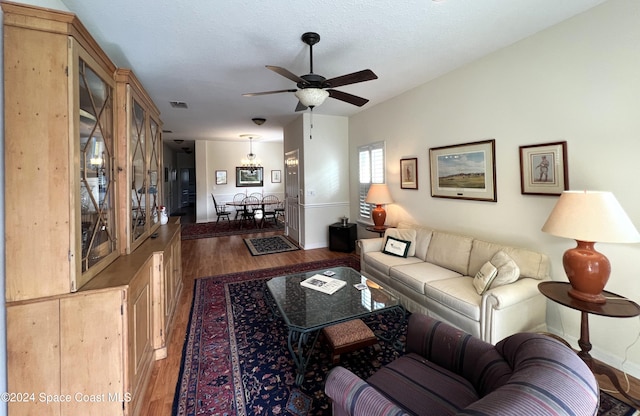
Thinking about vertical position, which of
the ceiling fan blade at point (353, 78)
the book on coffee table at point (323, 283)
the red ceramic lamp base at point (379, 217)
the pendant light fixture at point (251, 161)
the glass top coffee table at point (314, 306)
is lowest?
the glass top coffee table at point (314, 306)

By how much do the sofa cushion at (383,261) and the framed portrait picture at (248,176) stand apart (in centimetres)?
694

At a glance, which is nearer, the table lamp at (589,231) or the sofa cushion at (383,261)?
the table lamp at (589,231)

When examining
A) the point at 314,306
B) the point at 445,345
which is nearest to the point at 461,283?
the point at 445,345

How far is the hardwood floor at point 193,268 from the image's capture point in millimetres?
1843

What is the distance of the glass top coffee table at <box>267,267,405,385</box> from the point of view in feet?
6.37

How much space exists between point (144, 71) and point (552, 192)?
4.56m

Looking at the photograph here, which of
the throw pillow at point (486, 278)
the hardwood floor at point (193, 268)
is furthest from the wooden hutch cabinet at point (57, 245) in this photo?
the throw pillow at point (486, 278)

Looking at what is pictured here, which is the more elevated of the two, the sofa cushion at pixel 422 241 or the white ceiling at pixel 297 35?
the white ceiling at pixel 297 35

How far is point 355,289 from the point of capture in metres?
2.53

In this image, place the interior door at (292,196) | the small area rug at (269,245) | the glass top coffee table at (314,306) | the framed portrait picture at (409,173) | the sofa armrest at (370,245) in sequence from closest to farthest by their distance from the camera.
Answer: the glass top coffee table at (314,306) → the sofa armrest at (370,245) → the framed portrait picture at (409,173) → the small area rug at (269,245) → the interior door at (292,196)

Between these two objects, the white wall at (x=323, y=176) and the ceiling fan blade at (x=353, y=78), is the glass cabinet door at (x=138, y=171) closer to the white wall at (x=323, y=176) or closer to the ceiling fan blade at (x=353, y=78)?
the ceiling fan blade at (x=353, y=78)

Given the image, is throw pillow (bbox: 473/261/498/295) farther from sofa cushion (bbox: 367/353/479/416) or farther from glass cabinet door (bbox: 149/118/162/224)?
glass cabinet door (bbox: 149/118/162/224)

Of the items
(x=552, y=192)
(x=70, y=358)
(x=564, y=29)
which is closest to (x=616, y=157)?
(x=552, y=192)

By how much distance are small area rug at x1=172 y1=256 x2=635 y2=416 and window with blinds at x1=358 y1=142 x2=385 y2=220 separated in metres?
2.67
